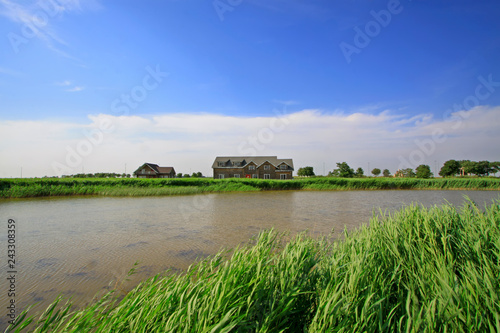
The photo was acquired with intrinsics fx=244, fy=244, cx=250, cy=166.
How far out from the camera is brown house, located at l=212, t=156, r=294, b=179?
4788cm

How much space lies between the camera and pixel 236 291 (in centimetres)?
237

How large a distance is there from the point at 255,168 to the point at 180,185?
69.5 ft

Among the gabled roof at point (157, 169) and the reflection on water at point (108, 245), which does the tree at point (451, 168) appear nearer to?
the gabled roof at point (157, 169)

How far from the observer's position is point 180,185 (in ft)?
97.4

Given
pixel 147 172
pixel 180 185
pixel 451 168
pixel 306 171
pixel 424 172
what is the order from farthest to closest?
pixel 451 168 < pixel 306 171 < pixel 424 172 < pixel 147 172 < pixel 180 185

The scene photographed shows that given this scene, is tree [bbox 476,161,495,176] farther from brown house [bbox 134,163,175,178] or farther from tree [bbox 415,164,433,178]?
brown house [bbox 134,163,175,178]

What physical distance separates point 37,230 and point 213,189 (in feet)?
63.8

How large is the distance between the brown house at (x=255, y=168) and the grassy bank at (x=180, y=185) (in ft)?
47.7

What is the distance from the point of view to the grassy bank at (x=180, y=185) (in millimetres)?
22828

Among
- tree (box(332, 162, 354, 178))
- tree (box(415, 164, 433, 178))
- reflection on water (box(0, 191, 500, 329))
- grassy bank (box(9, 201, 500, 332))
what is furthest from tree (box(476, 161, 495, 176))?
grassy bank (box(9, 201, 500, 332))

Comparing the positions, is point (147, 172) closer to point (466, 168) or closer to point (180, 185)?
point (180, 185)

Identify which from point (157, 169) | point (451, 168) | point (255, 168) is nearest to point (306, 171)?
point (255, 168)

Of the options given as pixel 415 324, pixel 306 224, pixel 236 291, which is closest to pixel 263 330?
pixel 236 291

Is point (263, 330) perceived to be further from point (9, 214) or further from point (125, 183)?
point (125, 183)
